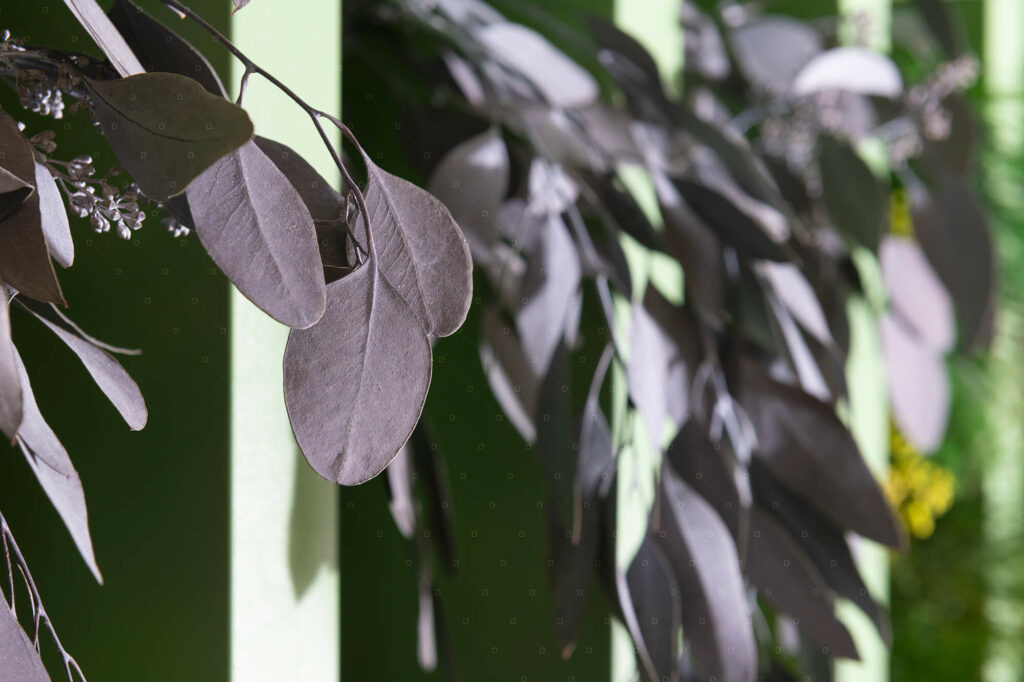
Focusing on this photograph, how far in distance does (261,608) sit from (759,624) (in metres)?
0.22

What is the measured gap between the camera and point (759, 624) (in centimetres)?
39

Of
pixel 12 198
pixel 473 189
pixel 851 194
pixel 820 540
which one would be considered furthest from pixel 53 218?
pixel 851 194

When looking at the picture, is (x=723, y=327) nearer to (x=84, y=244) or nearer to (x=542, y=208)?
(x=542, y=208)

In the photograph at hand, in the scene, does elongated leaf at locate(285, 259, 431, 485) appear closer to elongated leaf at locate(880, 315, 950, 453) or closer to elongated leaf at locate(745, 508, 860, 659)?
elongated leaf at locate(745, 508, 860, 659)

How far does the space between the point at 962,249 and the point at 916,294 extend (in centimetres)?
8

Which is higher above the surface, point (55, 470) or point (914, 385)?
point (55, 470)

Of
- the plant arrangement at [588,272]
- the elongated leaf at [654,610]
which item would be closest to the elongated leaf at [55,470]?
the plant arrangement at [588,272]

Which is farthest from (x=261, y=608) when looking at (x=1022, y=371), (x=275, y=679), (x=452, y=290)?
(x=1022, y=371)

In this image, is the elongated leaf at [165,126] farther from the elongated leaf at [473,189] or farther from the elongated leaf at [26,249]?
the elongated leaf at [473,189]

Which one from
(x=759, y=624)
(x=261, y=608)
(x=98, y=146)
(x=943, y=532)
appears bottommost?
(x=943, y=532)

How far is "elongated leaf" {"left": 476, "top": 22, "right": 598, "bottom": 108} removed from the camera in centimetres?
38

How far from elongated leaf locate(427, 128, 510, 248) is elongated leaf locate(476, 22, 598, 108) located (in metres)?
0.07

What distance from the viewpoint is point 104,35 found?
17cm

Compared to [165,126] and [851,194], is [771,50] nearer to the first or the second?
[851,194]
